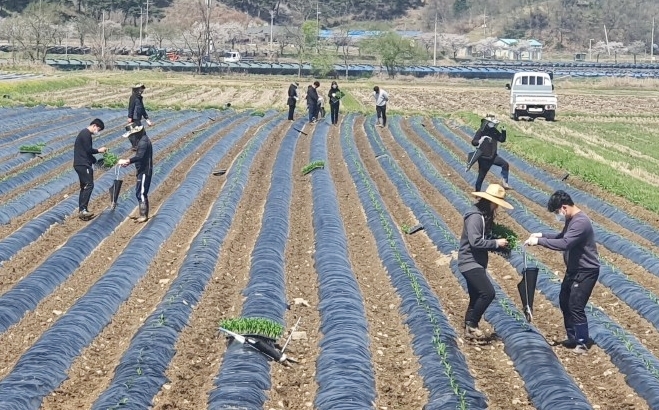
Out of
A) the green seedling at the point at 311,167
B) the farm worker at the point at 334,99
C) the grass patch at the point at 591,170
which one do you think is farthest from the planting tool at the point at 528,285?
the farm worker at the point at 334,99

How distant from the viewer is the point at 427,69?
91625 millimetres

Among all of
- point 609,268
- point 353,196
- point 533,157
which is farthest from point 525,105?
point 609,268

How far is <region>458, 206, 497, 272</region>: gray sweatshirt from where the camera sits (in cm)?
889

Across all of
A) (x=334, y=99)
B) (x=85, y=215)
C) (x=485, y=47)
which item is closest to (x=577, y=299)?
(x=85, y=215)

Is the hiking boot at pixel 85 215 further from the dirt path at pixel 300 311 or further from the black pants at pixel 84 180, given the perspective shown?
the dirt path at pixel 300 311

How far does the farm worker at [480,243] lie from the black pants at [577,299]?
2.48 ft

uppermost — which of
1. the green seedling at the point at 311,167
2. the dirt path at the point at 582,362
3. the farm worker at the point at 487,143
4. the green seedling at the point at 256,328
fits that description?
the farm worker at the point at 487,143

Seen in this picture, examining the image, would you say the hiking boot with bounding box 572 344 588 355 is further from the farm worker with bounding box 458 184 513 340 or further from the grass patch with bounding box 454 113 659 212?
the grass patch with bounding box 454 113 659 212

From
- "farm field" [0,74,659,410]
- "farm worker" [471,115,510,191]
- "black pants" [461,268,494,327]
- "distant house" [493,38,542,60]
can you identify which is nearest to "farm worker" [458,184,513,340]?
"black pants" [461,268,494,327]

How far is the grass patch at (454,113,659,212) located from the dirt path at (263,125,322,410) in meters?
6.66

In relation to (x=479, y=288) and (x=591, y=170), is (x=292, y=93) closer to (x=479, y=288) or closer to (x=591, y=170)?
(x=591, y=170)

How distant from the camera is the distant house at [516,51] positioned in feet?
448

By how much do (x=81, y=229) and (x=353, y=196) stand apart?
6.08 meters

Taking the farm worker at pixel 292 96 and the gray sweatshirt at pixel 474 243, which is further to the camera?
the farm worker at pixel 292 96
